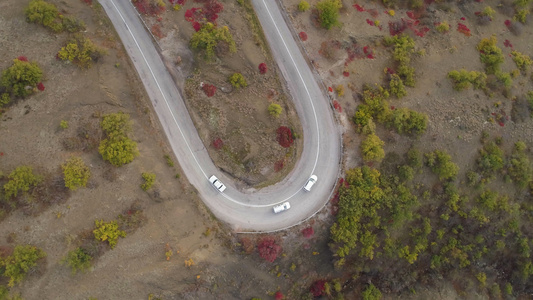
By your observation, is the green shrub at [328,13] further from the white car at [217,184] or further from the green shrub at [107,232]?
the green shrub at [107,232]

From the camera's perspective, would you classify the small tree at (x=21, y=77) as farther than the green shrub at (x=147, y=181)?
No

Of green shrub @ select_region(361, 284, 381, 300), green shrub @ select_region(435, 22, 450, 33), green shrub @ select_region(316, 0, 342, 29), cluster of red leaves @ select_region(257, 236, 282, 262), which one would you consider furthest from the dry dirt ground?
green shrub @ select_region(435, 22, 450, 33)

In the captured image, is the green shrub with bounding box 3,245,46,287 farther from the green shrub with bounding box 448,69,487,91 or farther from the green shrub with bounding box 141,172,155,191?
the green shrub with bounding box 448,69,487,91

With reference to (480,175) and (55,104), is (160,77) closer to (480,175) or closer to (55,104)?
(55,104)

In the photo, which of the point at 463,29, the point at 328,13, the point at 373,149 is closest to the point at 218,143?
the point at 373,149

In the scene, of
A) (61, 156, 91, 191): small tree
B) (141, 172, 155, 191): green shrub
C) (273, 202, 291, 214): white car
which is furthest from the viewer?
(273, 202, 291, 214): white car

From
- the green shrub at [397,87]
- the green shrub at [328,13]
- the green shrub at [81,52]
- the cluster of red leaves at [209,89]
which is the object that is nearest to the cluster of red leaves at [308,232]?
the cluster of red leaves at [209,89]
